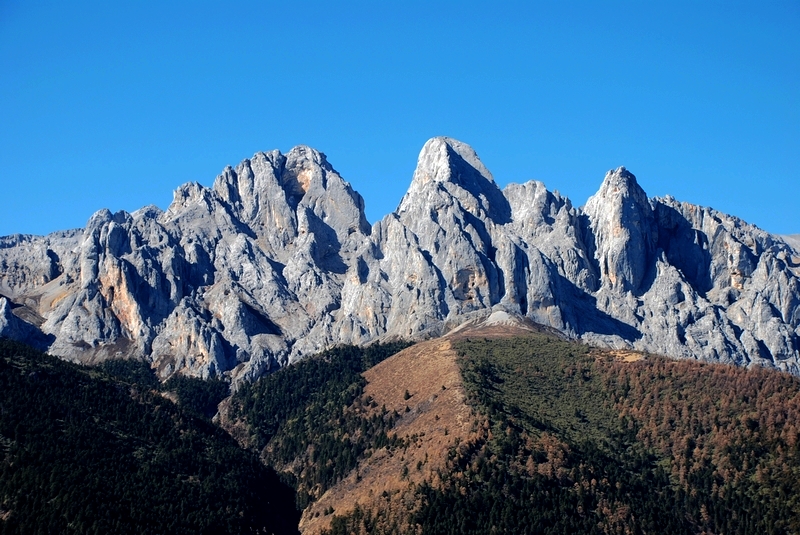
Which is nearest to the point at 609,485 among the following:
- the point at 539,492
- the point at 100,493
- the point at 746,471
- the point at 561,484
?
the point at 561,484

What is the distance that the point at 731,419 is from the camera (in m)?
199

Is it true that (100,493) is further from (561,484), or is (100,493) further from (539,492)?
(561,484)

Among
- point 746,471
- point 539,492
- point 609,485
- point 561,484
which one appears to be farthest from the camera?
point 746,471

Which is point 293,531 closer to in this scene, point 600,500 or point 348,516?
point 348,516

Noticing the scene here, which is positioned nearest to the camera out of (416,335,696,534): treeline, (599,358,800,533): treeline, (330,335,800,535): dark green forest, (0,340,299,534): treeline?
(0,340,299,534): treeline

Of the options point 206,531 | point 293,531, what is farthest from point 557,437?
point 206,531

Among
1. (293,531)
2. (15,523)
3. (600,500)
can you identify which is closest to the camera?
(15,523)

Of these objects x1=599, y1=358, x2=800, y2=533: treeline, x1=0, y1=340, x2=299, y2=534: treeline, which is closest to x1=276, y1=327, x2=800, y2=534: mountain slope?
x1=599, y1=358, x2=800, y2=533: treeline

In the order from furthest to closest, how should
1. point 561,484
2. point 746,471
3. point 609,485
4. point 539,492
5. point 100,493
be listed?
1. point 746,471
2. point 609,485
3. point 561,484
4. point 100,493
5. point 539,492

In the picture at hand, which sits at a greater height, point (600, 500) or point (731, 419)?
point (731, 419)

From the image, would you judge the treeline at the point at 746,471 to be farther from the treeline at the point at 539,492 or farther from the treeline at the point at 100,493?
the treeline at the point at 100,493

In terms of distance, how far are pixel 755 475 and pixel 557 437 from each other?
97.9 ft

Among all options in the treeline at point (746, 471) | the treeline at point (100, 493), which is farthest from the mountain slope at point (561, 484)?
the treeline at point (100, 493)

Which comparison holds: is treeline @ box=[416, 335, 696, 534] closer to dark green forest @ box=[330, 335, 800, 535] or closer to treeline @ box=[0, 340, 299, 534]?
dark green forest @ box=[330, 335, 800, 535]
